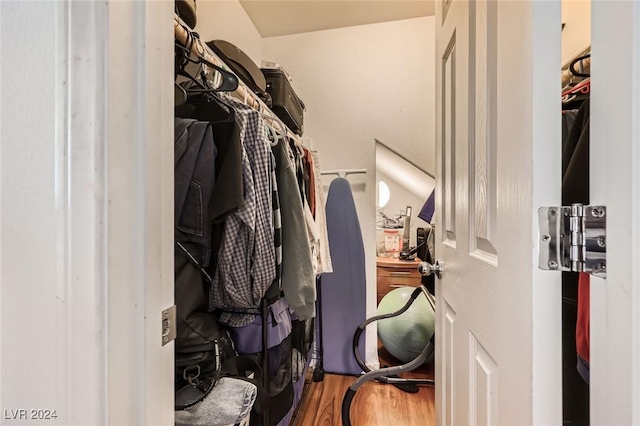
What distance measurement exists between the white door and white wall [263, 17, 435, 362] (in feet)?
3.95

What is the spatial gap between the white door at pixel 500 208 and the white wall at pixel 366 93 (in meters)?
1.21

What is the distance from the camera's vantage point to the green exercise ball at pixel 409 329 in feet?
6.15

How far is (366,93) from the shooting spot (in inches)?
84.7

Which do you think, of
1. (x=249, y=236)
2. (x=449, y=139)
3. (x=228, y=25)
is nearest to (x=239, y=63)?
(x=228, y=25)

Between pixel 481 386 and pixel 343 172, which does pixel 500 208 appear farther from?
pixel 343 172

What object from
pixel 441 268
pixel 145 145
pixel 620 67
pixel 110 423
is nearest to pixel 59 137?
pixel 145 145

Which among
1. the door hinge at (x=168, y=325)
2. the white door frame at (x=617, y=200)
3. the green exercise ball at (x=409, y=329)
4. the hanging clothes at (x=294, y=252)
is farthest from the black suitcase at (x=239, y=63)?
the green exercise ball at (x=409, y=329)

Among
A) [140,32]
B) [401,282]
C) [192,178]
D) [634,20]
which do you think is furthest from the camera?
[401,282]

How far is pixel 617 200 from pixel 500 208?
188 mm

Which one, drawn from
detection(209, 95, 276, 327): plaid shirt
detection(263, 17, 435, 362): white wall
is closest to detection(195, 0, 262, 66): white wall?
detection(263, 17, 435, 362): white wall

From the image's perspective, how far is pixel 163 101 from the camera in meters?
0.47

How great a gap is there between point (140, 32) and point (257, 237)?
1.87 ft

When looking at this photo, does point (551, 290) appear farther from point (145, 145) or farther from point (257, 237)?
point (257, 237)

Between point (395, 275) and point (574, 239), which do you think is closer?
point (574, 239)
